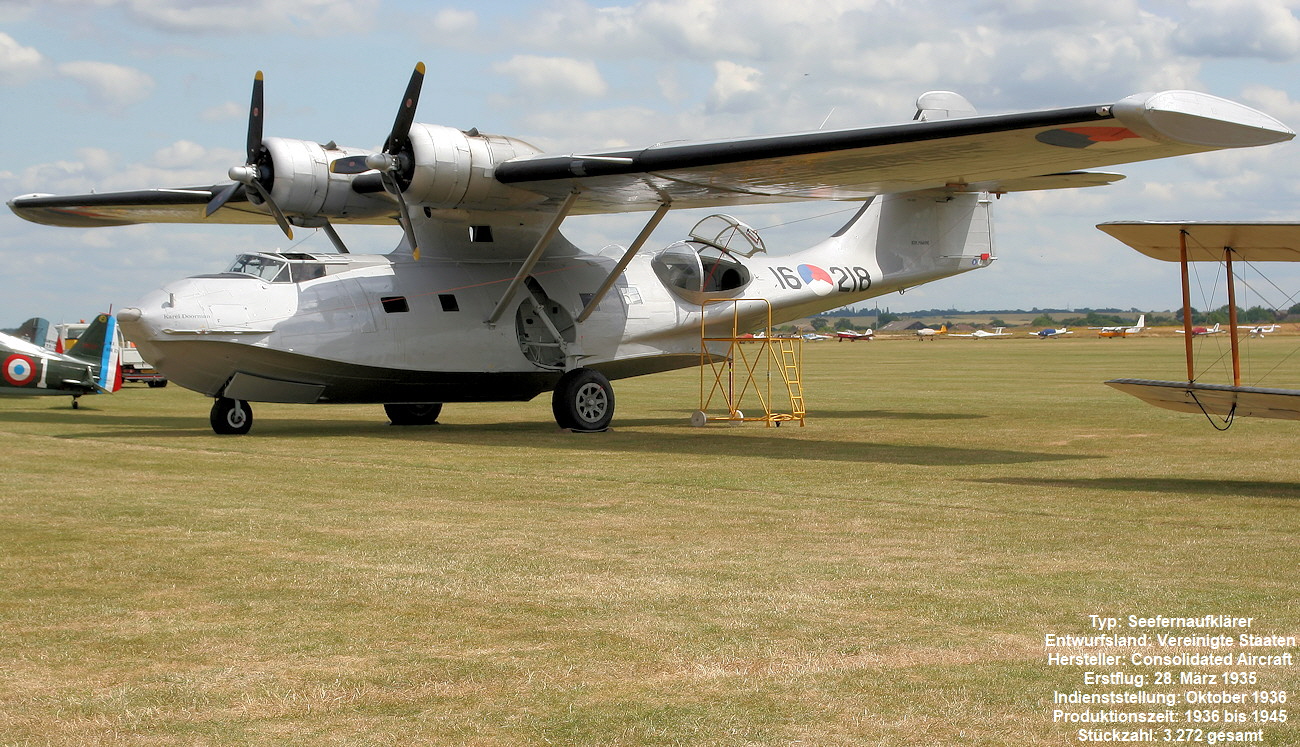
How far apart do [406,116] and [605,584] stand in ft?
39.0

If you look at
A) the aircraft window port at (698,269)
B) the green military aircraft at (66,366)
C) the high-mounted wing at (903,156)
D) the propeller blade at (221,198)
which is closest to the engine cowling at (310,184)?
the propeller blade at (221,198)

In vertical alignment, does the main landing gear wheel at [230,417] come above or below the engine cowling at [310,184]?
below

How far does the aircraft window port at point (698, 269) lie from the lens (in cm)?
2217

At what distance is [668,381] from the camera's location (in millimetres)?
41781

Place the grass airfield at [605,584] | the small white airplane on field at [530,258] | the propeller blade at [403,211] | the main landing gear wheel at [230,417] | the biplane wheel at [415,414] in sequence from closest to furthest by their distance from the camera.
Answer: the grass airfield at [605,584] < the small white airplane on field at [530,258] < the propeller blade at [403,211] < the main landing gear wheel at [230,417] < the biplane wheel at [415,414]

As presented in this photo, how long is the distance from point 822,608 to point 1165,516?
4.72 metres

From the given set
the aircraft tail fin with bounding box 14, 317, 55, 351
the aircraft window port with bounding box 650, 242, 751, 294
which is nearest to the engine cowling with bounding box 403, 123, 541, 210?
the aircraft window port with bounding box 650, 242, 751, 294

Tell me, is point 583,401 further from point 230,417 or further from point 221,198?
point 221,198

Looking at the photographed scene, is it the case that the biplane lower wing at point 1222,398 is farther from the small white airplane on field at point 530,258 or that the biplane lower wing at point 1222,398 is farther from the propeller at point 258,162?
the propeller at point 258,162

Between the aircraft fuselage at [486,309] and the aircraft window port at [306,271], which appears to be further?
the aircraft window port at [306,271]

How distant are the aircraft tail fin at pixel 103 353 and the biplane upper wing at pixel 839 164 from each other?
449 centimetres

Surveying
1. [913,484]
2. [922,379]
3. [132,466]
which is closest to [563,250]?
[132,466]

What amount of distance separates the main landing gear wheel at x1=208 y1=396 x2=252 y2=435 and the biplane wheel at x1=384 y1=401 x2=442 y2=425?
3.18m

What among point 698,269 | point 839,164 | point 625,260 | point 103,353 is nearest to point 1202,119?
point 839,164
